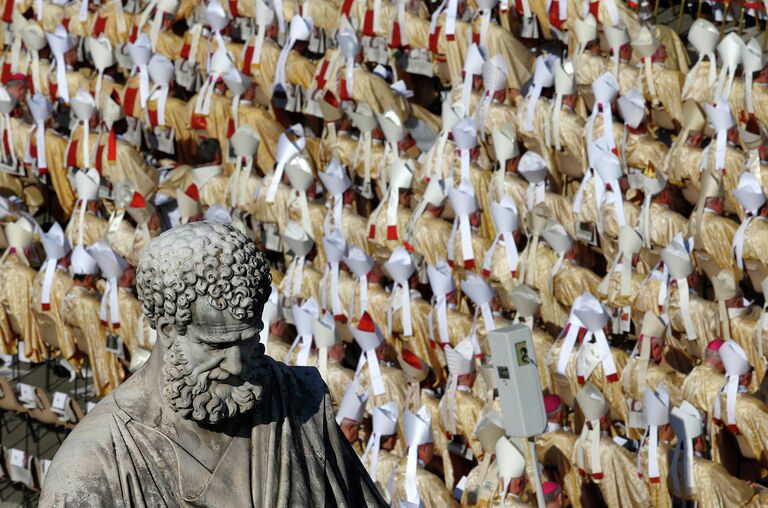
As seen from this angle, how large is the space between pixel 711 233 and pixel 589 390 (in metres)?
1.37

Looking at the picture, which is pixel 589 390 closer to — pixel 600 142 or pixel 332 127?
pixel 600 142

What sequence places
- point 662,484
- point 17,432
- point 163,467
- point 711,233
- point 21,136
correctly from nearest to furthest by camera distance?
1. point 163,467
2. point 662,484
3. point 711,233
4. point 17,432
5. point 21,136

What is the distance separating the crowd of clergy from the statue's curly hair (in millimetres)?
5758

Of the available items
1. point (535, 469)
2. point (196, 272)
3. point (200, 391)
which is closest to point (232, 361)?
point (200, 391)

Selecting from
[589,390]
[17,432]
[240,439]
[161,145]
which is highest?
[240,439]

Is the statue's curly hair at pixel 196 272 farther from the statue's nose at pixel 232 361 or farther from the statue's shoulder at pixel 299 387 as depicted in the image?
the statue's shoulder at pixel 299 387

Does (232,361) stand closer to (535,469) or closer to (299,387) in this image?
(299,387)

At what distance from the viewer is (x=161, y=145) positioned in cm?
1337

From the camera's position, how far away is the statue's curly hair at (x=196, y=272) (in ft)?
9.68

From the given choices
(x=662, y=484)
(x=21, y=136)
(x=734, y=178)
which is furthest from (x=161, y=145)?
(x=662, y=484)

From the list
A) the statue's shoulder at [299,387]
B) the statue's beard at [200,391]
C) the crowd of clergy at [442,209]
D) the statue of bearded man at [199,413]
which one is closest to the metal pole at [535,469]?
the crowd of clergy at [442,209]

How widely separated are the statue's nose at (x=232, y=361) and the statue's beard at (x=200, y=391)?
10 mm

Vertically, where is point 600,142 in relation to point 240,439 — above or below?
below

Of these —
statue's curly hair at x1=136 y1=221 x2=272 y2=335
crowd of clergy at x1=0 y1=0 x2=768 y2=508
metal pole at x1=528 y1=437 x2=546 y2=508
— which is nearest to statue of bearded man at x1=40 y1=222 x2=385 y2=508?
statue's curly hair at x1=136 y1=221 x2=272 y2=335
